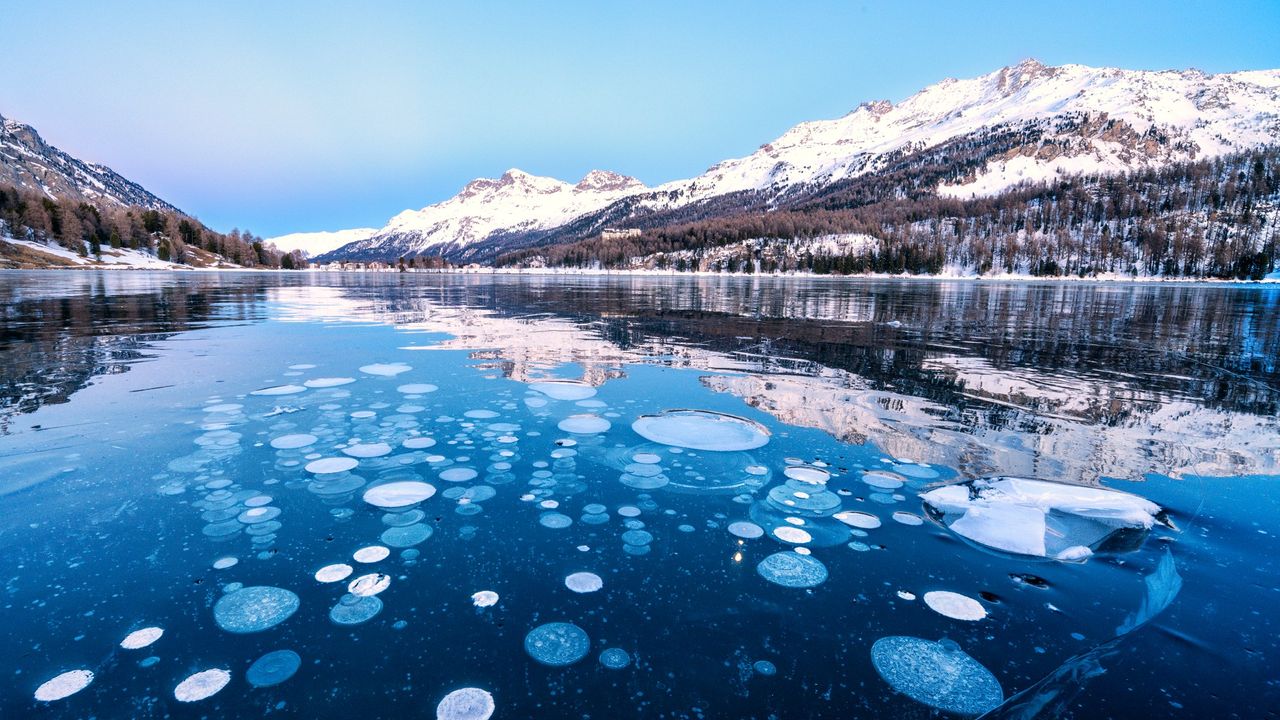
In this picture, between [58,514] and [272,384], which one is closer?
[58,514]

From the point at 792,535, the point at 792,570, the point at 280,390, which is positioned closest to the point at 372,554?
the point at 792,570

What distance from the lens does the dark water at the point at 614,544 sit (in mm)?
2764

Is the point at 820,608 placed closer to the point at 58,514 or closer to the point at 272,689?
the point at 272,689

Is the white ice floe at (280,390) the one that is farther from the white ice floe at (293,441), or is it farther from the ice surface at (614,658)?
the ice surface at (614,658)

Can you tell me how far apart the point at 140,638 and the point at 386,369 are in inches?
329

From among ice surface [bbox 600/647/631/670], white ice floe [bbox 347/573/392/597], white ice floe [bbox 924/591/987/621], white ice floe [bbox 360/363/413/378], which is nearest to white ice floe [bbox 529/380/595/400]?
white ice floe [bbox 360/363/413/378]

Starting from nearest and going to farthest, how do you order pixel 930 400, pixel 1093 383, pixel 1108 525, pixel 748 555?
pixel 748 555, pixel 1108 525, pixel 930 400, pixel 1093 383

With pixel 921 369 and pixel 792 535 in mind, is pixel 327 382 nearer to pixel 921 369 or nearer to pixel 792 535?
pixel 792 535

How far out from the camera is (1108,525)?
4.60 m

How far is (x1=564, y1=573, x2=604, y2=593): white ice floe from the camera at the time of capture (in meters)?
3.61

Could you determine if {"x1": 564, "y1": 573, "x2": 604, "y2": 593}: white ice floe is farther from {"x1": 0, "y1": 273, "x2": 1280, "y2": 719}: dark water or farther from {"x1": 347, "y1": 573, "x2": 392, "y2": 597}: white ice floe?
{"x1": 347, "y1": 573, "x2": 392, "y2": 597}: white ice floe

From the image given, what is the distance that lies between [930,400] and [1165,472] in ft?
10.5

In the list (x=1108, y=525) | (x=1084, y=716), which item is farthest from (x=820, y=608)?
(x=1108, y=525)

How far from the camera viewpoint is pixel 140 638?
2.97 m
